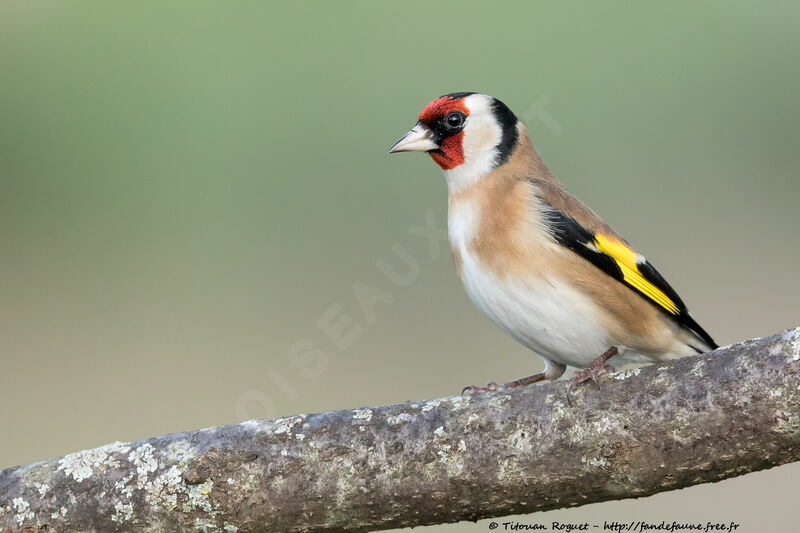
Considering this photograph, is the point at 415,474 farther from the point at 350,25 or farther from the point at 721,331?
the point at 350,25

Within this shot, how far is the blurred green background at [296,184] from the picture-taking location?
5094 mm

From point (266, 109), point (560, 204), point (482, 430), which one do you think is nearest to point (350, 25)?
point (266, 109)

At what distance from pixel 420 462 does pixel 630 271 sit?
1.16 meters

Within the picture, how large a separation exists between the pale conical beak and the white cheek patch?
0.38ft

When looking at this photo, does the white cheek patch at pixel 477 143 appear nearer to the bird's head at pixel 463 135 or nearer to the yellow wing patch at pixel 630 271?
the bird's head at pixel 463 135

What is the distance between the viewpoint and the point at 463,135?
12.1ft

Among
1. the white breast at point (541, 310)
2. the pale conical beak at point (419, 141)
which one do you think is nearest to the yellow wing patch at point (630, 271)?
the white breast at point (541, 310)

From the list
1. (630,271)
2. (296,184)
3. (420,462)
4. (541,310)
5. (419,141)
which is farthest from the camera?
(296,184)

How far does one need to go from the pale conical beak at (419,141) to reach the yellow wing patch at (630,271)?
0.73 meters

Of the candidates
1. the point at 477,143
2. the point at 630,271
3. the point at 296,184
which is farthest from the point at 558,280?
the point at 296,184

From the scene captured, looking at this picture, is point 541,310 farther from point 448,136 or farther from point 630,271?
point 448,136

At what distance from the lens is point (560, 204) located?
11.1 ft

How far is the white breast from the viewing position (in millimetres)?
3184

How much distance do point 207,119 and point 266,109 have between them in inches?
15.3
